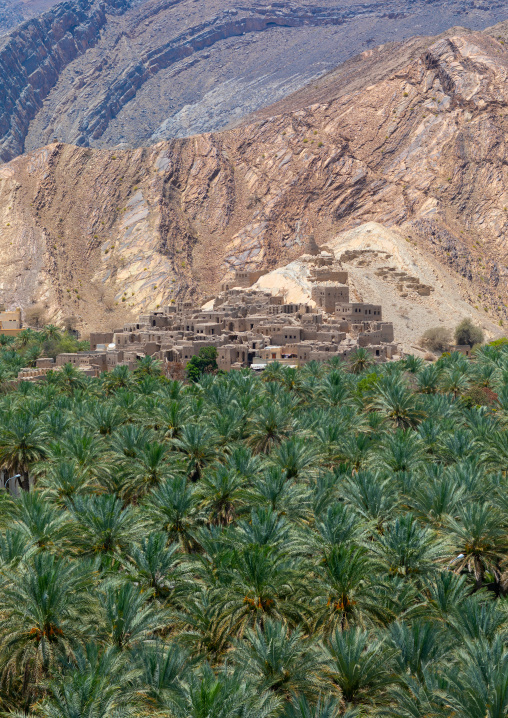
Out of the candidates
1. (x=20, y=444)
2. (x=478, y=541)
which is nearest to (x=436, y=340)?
(x=20, y=444)

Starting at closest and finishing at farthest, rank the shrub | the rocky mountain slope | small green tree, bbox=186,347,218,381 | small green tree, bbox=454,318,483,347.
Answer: small green tree, bbox=186,347,218,381, the shrub, small green tree, bbox=454,318,483,347, the rocky mountain slope

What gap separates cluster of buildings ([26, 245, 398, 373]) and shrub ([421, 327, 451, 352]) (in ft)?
22.6

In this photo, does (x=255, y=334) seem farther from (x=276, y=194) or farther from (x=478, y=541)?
(x=276, y=194)

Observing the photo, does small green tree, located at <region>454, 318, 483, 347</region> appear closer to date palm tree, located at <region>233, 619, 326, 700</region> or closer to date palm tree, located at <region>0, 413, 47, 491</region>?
date palm tree, located at <region>0, 413, 47, 491</region>

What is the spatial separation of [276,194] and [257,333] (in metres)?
65.8

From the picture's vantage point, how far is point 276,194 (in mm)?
141500

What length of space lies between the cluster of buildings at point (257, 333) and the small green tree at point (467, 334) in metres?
11.0

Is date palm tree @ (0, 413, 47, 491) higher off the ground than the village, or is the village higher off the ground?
the village

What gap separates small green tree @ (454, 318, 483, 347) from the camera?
9181cm

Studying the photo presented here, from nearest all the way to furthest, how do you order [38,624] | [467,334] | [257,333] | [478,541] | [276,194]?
[38,624] < [478,541] < [257,333] < [467,334] < [276,194]

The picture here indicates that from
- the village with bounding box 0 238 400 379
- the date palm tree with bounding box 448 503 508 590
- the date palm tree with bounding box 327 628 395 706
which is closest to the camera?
the date palm tree with bounding box 327 628 395 706

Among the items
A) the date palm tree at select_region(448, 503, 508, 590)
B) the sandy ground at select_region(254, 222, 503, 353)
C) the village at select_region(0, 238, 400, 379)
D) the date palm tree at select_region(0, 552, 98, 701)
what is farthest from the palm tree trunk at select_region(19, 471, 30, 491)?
the sandy ground at select_region(254, 222, 503, 353)

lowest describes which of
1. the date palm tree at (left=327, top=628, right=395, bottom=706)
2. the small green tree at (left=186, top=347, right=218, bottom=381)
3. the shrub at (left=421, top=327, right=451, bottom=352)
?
the date palm tree at (left=327, top=628, right=395, bottom=706)

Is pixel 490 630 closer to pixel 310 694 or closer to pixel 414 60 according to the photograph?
pixel 310 694
